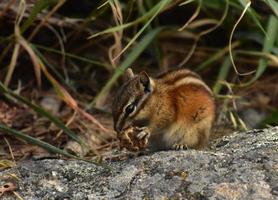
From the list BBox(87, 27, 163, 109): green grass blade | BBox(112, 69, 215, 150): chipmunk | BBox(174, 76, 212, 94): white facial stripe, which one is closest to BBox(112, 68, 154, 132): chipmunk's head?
BBox(112, 69, 215, 150): chipmunk

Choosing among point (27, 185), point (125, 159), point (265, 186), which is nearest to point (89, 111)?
point (125, 159)

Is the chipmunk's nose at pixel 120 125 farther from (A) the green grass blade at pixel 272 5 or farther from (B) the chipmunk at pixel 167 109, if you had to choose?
(A) the green grass blade at pixel 272 5

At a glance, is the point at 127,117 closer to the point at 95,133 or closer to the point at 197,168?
the point at 197,168

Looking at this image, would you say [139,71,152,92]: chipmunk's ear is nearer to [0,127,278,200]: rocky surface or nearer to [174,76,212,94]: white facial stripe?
[174,76,212,94]: white facial stripe

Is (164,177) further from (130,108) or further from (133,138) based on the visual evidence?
(130,108)

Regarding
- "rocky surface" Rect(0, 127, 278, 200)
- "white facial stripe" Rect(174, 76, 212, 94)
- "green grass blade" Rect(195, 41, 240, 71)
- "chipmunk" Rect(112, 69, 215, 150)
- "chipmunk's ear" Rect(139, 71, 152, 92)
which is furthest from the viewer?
"green grass blade" Rect(195, 41, 240, 71)

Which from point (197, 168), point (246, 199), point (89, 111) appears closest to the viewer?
point (246, 199)

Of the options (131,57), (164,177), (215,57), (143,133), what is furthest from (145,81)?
(215,57)
